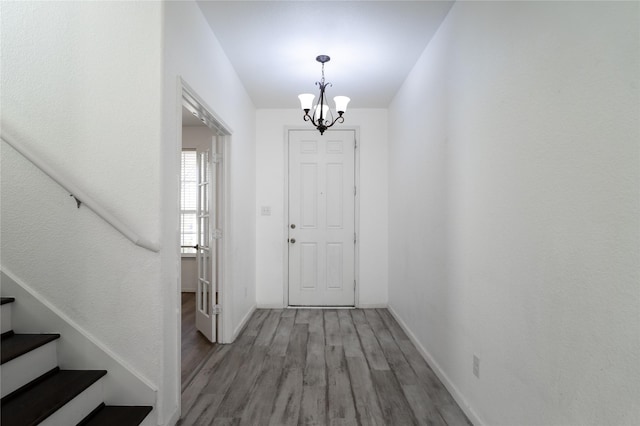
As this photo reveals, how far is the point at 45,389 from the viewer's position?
167 centimetres

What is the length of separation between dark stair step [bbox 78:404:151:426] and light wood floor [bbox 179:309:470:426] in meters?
0.35

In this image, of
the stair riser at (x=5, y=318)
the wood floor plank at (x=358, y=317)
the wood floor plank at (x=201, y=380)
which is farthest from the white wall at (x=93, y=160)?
the wood floor plank at (x=358, y=317)

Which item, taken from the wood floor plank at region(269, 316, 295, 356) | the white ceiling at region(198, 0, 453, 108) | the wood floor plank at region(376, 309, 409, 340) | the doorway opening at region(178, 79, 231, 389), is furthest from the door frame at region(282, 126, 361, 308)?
the doorway opening at region(178, 79, 231, 389)

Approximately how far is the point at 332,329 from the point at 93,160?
2.81 metres

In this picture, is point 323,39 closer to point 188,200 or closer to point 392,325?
point 392,325

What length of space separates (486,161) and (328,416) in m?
1.77

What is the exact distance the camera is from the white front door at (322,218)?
15.3ft

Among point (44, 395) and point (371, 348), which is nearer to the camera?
point (44, 395)

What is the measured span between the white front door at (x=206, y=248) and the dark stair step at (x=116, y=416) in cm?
148

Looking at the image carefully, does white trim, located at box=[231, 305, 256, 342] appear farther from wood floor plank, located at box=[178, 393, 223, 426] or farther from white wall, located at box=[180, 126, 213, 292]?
white wall, located at box=[180, 126, 213, 292]

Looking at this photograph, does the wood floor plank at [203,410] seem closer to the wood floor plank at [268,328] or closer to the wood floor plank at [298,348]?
the wood floor plank at [298,348]

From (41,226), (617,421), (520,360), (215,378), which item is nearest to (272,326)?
(215,378)

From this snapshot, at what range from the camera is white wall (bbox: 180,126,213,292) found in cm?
541

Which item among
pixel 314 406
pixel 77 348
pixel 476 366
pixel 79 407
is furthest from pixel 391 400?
pixel 77 348
